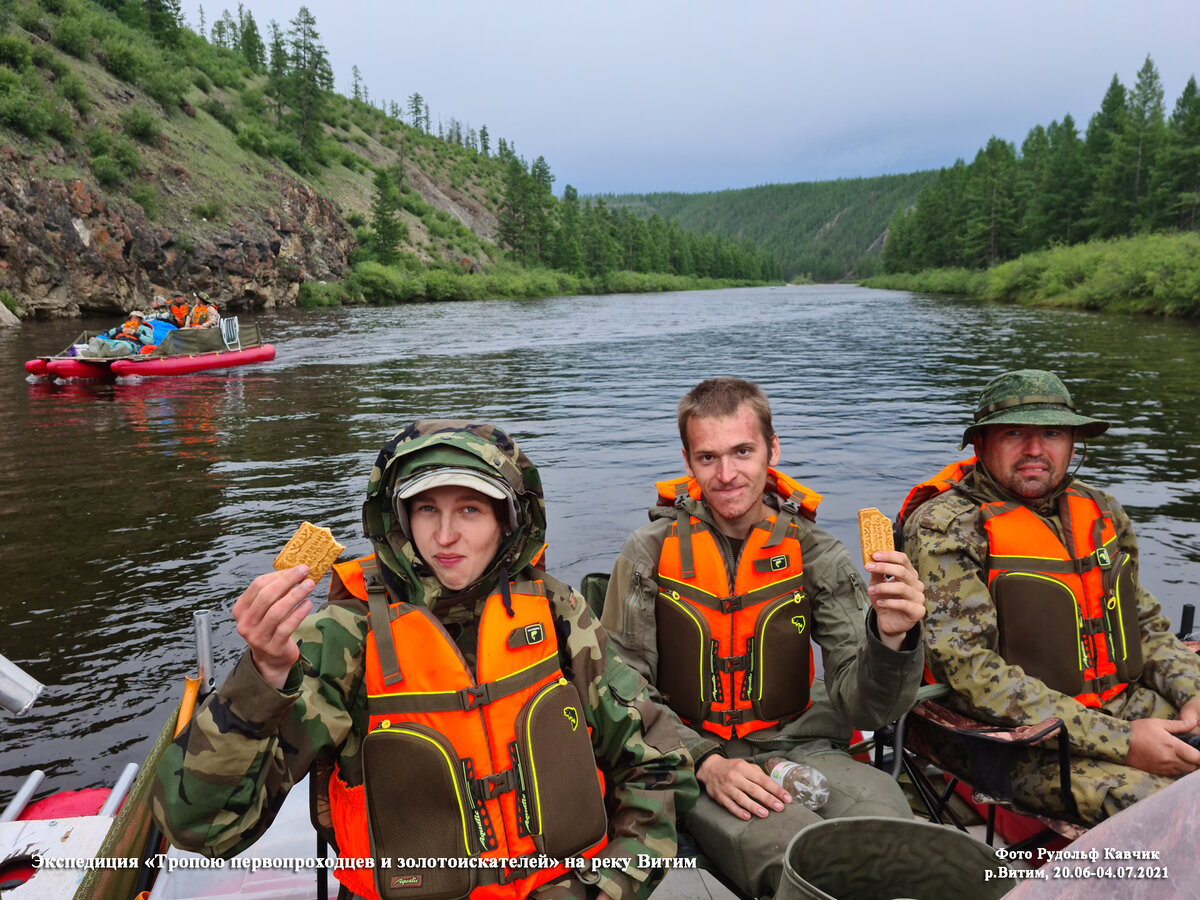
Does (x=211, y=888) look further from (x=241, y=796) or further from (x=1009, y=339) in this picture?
(x=1009, y=339)

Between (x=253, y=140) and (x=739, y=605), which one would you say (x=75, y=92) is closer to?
(x=253, y=140)

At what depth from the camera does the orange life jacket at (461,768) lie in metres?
2.24

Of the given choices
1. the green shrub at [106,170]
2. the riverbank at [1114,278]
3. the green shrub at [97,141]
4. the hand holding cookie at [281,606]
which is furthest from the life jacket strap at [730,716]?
the green shrub at [97,141]

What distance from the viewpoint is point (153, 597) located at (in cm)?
754

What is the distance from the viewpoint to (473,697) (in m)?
2.30

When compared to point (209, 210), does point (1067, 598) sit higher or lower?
lower

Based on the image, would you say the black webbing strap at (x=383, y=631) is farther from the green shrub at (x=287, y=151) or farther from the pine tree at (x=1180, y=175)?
the pine tree at (x=1180, y=175)

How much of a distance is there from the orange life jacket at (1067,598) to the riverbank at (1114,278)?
107 feet

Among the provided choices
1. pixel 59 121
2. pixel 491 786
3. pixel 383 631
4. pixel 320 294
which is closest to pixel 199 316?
pixel 59 121

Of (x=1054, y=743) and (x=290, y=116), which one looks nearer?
(x=1054, y=743)

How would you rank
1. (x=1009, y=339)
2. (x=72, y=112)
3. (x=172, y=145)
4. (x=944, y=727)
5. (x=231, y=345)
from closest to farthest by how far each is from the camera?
(x=944, y=727) → (x=231, y=345) → (x=1009, y=339) → (x=72, y=112) → (x=172, y=145)

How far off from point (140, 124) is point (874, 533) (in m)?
52.6

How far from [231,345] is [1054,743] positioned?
79.3 feet

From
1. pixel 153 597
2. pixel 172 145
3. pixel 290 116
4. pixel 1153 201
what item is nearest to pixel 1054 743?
pixel 153 597
